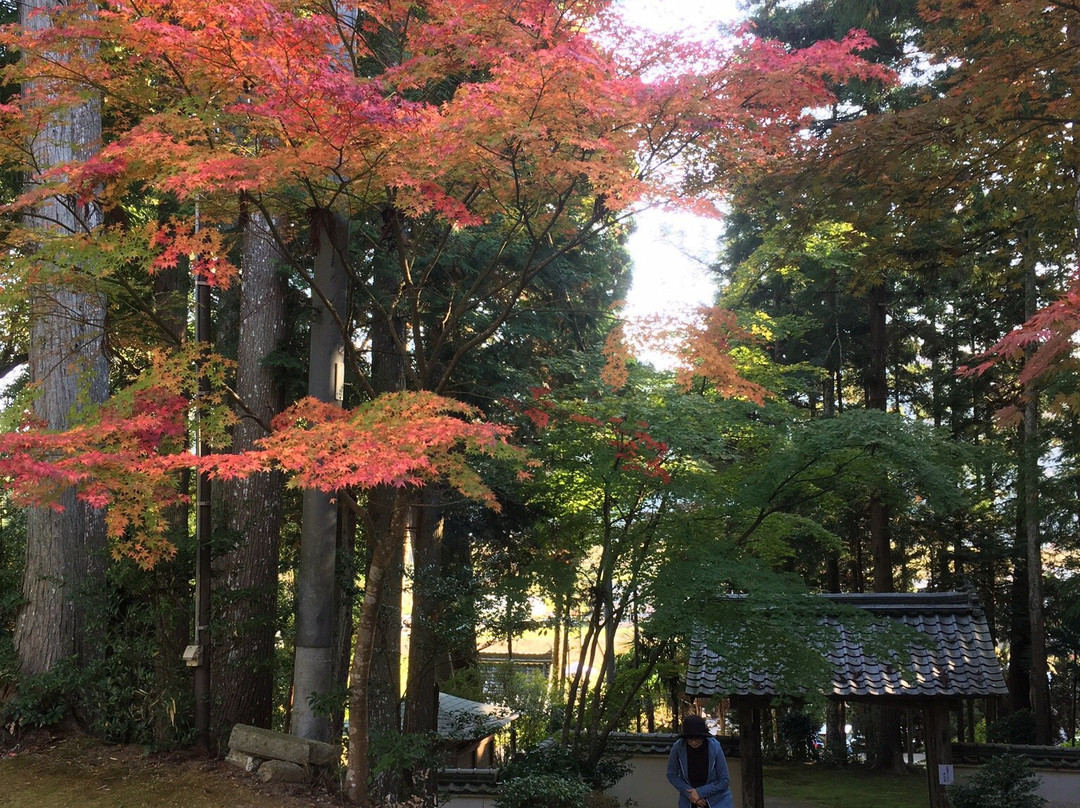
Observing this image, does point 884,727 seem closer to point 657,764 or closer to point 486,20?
point 657,764

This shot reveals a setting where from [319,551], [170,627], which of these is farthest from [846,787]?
[170,627]

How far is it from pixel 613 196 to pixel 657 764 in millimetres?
8672

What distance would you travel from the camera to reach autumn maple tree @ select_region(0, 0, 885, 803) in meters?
4.62

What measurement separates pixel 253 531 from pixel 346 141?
15.2ft

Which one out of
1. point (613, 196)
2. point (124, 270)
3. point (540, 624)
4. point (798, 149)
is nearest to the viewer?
point (613, 196)

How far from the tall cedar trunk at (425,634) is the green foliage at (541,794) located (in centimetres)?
70

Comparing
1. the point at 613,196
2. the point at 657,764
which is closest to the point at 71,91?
the point at 613,196

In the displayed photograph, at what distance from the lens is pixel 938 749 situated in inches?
378

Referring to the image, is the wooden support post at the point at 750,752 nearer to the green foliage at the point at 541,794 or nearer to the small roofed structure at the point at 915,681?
the small roofed structure at the point at 915,681

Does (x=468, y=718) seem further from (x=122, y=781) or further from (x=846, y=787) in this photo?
(x=846, y=787)

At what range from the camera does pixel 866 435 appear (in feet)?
26.2

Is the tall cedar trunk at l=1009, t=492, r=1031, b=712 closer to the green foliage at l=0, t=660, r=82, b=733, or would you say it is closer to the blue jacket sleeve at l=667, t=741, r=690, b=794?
the blue jacket sleeve at l=667, t=741, r=690, b=794

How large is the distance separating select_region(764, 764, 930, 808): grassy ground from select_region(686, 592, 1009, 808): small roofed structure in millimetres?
3713

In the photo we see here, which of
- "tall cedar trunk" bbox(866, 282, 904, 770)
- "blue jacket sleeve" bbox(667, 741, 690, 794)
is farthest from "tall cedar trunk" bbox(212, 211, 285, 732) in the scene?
"tall cedar trunk" bbox(866, 282, 904, 770)
